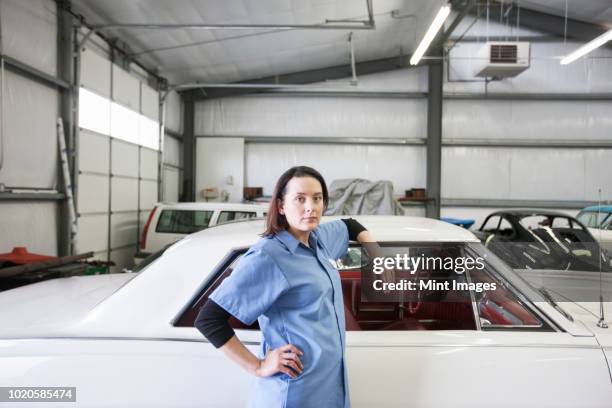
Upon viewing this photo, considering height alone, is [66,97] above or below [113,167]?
above

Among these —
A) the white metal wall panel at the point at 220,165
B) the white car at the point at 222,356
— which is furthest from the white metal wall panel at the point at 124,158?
the white car at the point at 222,356

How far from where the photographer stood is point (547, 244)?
491 centimetres

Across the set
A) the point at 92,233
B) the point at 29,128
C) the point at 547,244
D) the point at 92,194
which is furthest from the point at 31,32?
the point at 547,244

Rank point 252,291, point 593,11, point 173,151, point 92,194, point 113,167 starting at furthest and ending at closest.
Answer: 1. point 173,151
2. point 113,167
3. point 92,194
4. point 593,11
5. point 252,291

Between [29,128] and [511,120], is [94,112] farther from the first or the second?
[511,120]

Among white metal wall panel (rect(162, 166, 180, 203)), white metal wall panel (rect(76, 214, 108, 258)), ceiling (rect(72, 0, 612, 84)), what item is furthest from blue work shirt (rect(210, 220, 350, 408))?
white metal wall panel (rect(162, 166, 180, 203))

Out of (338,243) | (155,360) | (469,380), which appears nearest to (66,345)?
(155,360)

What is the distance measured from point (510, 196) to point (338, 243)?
10.8 metres

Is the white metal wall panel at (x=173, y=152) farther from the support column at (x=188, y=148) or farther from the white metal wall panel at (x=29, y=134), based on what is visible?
the white metal wall panel at (x=29, y=134)

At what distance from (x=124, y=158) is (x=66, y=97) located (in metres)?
2.03

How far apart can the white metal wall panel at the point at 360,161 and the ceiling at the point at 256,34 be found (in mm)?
2183

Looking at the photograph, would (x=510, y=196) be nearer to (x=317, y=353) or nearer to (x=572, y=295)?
(x=572, y=295)

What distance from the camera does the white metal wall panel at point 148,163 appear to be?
29.7 ft

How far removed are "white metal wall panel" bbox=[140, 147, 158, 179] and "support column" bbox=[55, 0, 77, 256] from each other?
268 centimetres
